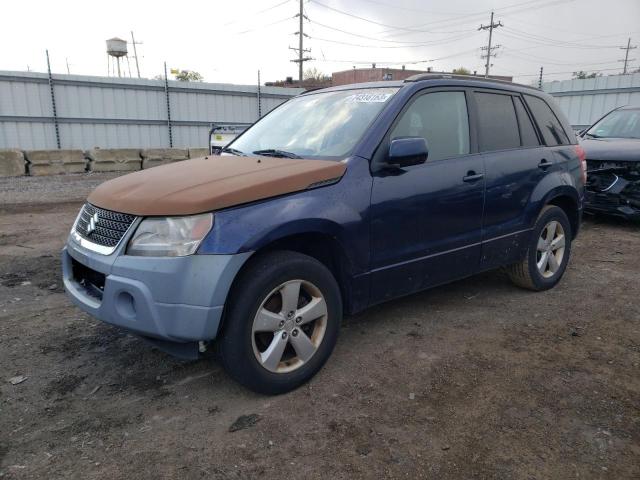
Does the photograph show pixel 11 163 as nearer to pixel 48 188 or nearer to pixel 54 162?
pixel 54 162

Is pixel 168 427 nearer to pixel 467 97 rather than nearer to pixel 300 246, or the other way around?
pixel 300 246

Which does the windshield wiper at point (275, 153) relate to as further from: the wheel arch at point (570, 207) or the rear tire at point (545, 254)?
the wheel arch at point (570, 207)

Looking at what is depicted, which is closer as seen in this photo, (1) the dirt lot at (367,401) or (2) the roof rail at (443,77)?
(1) the dirt lot at (367,401)

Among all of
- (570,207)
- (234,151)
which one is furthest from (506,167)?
(234,151)

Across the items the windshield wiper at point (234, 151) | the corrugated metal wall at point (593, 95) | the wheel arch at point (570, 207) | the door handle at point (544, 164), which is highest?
the corrugated metal wall at point (593, 95)

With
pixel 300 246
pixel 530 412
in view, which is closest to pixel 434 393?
pixel 530 412

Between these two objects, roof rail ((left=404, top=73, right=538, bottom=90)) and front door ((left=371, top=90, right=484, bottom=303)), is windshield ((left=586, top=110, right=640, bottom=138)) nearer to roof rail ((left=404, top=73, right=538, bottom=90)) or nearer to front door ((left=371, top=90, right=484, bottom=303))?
roof rail ((left=404, top=73, right=538, bottom=90))

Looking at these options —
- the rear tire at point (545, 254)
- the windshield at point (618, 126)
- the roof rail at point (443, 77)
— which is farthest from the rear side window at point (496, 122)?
the windshield at point (618, 126)

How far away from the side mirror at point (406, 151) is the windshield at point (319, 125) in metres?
0.27

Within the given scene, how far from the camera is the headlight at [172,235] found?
99.0 inches

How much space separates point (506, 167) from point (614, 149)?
4.19 metres

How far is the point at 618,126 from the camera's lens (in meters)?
8.09

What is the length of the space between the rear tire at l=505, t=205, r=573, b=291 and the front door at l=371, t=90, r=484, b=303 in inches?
31.9

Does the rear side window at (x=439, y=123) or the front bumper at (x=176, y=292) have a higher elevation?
the rear side window at (x=439, y=123)
